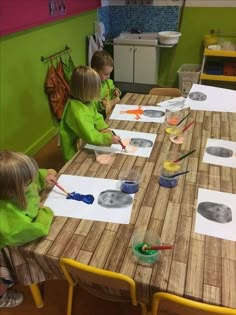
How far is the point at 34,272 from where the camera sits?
1.06 m

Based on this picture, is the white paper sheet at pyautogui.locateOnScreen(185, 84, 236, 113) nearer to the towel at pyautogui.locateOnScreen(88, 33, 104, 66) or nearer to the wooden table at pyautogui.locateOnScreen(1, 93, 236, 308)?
the wooden table at pyautogui.locateOnScreen(1, 93, 236, 308)

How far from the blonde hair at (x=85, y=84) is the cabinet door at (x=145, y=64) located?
2259 mm

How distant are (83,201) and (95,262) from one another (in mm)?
285

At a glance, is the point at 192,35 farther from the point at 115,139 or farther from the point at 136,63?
the point at 115,139

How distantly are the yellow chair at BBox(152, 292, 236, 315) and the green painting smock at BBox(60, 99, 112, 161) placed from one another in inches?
31.6

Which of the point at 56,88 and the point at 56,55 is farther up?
the point at 56,55

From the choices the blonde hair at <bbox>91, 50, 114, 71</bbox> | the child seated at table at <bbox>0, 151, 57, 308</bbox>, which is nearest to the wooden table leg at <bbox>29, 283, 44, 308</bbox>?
the child seated at table at <bbox>0, 151, 57, 308</bbox>

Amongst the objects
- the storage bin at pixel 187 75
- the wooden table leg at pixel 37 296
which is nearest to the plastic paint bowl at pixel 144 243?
the wooden table leg at pixel 37 296

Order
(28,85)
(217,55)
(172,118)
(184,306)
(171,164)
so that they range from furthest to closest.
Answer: (217,55), (28,85), (172,118), (171,164), (184,306)

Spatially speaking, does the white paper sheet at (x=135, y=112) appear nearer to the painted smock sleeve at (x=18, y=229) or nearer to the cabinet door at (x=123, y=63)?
the painted smock sleeve at (x=18, y=229)

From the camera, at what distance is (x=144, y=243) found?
94 cm

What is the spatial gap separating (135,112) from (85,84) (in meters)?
0.49

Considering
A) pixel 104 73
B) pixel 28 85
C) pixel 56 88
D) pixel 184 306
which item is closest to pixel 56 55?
pixel 56 88

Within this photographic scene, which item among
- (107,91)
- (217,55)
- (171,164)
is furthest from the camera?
(217,55)
